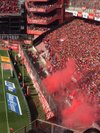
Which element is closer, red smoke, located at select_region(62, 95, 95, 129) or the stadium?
red smoke, located at select_region(62, 95, 95, 129)

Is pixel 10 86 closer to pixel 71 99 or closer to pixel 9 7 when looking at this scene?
pixel 71 99

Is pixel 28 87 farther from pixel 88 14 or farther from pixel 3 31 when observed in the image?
pixel 3 31

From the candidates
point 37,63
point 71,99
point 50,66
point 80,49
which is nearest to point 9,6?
point 37,63

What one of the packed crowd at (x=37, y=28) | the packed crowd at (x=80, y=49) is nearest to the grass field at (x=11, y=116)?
the packed crowd at (x=80, y=49)

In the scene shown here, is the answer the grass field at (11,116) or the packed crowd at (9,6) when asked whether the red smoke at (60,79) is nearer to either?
the grass field at (11,116)

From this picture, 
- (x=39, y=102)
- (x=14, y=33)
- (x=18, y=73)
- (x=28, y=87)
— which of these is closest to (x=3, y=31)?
(x=14, y=33)

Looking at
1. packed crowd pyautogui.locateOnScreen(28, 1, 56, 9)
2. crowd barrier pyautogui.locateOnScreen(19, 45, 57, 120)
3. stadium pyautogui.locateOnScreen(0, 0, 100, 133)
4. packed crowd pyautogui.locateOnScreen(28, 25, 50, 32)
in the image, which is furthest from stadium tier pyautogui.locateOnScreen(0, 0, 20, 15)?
crowd barrier pyautogui.locateOnScreen(19, 45, 57, 120)

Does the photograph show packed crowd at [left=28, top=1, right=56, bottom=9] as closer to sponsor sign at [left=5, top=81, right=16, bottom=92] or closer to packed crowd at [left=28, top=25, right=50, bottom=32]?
packed crowd at [left=28, top=25, right=50, bottom=32]
